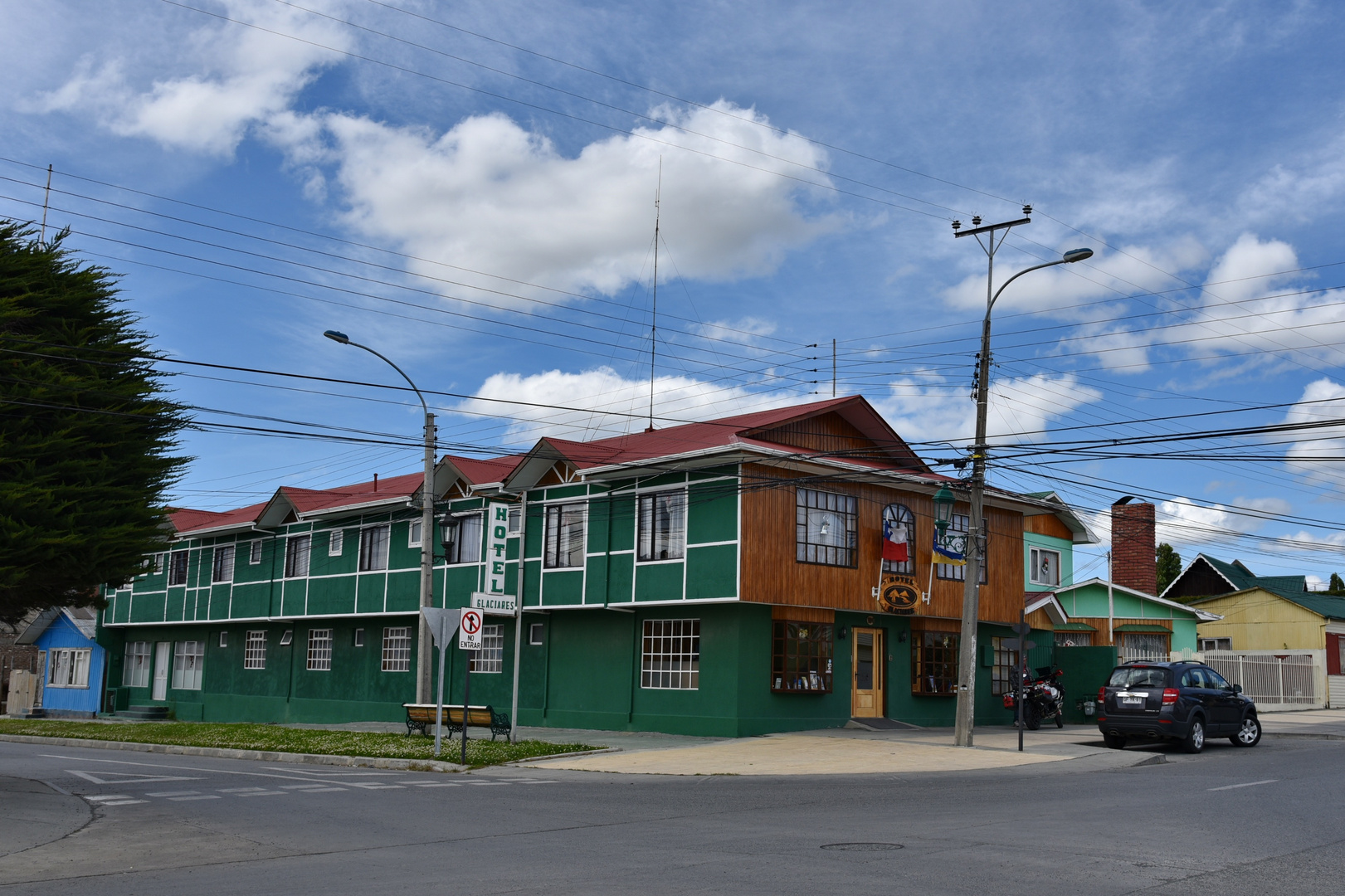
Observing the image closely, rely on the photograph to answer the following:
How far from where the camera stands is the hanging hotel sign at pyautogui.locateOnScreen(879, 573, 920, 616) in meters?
28.6

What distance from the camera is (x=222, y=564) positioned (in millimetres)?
43531

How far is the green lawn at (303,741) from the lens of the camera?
2127 centimetres

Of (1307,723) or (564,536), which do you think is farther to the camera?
(1307,723)

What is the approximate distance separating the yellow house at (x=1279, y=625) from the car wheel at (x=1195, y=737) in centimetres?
2376

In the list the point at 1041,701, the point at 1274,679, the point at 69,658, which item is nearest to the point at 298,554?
the point at 69,658

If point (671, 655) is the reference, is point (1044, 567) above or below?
above

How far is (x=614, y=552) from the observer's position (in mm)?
28531

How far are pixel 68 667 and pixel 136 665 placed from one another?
14.4ft

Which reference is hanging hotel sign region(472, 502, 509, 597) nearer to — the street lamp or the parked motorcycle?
the street lamp

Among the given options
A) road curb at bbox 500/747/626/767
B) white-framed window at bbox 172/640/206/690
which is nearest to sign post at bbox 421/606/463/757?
road curb at bbox 500/747/626/767

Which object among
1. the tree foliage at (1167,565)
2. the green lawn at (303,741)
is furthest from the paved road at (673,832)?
the tree foliage at (1167,565)

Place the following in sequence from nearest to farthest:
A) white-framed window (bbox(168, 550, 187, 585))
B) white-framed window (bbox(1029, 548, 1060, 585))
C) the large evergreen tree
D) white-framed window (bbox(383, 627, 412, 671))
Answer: the large evergreen tree < white-framed window (bbox(383, 627, 412, 671)) < white-framed window (bbox(1029, 548, 1060, 585)) < white-framed window (bbox(168, 550, 187, 585))

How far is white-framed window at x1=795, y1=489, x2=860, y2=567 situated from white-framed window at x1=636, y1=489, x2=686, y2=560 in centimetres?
260

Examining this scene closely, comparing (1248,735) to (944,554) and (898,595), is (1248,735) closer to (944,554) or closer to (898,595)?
(944,554)
